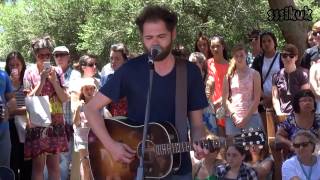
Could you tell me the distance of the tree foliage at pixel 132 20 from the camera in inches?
571

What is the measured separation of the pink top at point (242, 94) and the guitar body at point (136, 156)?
2559 millimetres

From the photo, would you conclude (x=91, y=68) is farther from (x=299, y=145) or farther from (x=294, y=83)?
(x=299, y=145)

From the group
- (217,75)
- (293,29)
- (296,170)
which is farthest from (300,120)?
(293,29)

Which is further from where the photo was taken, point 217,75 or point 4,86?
point 217,75

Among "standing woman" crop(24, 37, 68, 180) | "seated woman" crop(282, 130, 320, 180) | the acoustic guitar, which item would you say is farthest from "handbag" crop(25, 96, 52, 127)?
"seated woman" crop(282, 130, 320, 180)

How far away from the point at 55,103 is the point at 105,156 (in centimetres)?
216

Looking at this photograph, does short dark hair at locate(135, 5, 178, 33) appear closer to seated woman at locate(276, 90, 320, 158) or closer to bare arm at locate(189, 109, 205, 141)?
bare arm at locate(189, 109, 205, 141)

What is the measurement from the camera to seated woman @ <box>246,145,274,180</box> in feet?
19.9

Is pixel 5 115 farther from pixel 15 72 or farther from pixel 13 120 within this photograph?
pixel 15 72

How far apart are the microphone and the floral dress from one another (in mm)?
3330

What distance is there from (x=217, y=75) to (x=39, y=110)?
2.45m

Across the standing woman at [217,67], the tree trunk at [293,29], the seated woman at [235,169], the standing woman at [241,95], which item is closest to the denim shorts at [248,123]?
the standing woman at [241,95]

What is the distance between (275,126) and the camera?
22.2 ft

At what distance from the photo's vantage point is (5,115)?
5.71m
